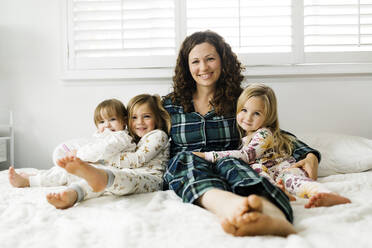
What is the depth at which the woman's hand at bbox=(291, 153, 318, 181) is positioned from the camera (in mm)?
1235

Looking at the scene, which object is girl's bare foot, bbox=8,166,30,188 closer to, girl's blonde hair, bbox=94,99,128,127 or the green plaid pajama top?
girl's blonde hair, bbox=94,99,128,127

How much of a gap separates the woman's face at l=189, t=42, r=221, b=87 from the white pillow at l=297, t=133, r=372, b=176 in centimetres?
58

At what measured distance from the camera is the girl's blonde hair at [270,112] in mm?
1351

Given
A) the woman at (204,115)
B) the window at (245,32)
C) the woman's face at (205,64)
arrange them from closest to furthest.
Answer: the woman at (204,115), the woman's face at (205,64), the window at (245,32)

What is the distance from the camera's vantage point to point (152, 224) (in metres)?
0.76

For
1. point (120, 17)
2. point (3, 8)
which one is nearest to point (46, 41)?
point (3, 8)

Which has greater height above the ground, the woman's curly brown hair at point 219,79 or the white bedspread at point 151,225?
the woman's curly brown hair at point 219,79

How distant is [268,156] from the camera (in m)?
1.32

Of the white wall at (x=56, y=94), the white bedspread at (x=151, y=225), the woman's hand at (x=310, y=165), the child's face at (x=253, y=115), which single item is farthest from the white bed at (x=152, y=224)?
the white wall at (x=56, y=94)

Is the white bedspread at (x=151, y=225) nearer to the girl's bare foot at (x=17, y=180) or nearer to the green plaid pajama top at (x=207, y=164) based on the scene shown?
the green plaid pajama top at (x=207, y=164)

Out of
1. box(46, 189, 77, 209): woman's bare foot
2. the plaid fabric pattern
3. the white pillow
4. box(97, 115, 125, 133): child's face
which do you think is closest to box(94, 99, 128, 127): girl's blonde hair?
box(97, 115, 125, 133): child's face

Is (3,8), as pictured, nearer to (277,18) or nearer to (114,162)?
(114,162)

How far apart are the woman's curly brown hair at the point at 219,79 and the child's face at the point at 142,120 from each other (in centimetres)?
14

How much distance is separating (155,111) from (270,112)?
1.75 feet
